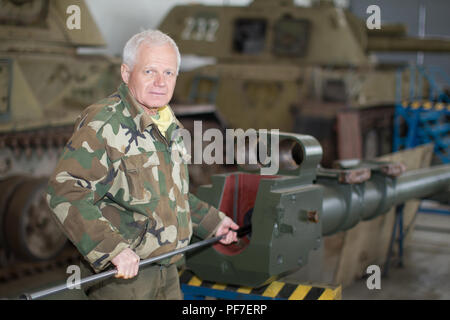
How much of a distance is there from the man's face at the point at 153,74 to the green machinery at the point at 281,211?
2.29ft

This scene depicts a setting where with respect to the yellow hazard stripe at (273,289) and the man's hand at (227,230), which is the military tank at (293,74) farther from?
the man's hand at (227,230)

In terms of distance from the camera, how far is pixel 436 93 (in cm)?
1089

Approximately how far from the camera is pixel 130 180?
217cm

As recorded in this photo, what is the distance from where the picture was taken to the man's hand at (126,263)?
2027mm

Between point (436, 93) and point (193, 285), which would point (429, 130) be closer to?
point (436, 93)

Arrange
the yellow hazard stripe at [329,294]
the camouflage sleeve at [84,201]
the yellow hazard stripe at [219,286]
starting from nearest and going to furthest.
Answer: the camouflage sleeve at [84,201] < the yellow hazard stripe at [329,294] < the yellow hazard stripe at [219,286]

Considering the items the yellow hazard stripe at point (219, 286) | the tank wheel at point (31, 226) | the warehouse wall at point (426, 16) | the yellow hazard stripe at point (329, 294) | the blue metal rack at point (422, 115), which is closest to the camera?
the yellow hazard stripe at point (329, 294)

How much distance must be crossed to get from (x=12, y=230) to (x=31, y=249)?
27cm

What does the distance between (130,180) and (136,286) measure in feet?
1.40

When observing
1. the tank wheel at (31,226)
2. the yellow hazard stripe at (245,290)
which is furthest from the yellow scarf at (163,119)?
the tank wheel at (31,226)

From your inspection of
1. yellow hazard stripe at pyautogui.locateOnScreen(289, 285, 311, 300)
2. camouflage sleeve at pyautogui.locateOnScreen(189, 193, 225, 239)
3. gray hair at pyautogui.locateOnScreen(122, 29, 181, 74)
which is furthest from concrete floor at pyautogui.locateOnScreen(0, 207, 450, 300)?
gray hair at pyautogui.locateOnScreen(122, 29, 181, 74)

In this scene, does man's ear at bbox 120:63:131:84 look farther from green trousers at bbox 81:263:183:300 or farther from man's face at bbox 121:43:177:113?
green trousers at bbox 81:263:183:300

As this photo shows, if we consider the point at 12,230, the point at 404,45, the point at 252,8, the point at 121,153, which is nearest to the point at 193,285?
the point at 121,153

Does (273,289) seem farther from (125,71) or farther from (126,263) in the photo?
(125,71)
